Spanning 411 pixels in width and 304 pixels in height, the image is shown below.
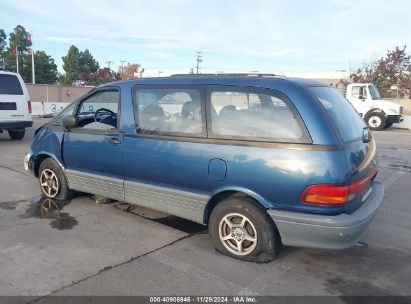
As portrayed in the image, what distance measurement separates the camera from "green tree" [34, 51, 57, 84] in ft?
216

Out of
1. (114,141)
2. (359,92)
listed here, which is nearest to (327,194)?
(114,141)

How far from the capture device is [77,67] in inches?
2756

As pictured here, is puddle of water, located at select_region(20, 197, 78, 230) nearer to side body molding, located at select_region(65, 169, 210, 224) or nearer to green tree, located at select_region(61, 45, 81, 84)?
side body molding, located at select_region(65, 169, 210, 224)

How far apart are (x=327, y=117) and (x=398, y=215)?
275 centimetres

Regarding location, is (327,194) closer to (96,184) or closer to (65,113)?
(96,184)

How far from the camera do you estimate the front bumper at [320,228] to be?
3.24 m

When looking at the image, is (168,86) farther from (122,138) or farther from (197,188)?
(197,188)

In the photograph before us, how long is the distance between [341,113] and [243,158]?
1.11 metres

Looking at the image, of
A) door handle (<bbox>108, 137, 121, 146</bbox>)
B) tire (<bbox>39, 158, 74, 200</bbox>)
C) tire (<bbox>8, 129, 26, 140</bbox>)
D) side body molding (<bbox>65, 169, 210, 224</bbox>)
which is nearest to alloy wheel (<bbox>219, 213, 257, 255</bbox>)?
side body molding (<bbox>65, 169, 210, 224</bbox>)

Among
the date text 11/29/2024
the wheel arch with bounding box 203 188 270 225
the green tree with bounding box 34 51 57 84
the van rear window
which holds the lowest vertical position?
the date text 11/29/2024

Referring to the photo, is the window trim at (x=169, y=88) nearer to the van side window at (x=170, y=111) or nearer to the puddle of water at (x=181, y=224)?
the van side window at (x=170, y=111)

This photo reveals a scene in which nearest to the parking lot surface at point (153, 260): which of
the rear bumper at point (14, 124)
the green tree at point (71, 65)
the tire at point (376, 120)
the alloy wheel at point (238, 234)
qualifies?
the alloy wheel at point (238, 234)

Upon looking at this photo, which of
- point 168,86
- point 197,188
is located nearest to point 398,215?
point 197,188

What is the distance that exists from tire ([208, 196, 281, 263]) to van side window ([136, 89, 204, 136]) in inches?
32.8
